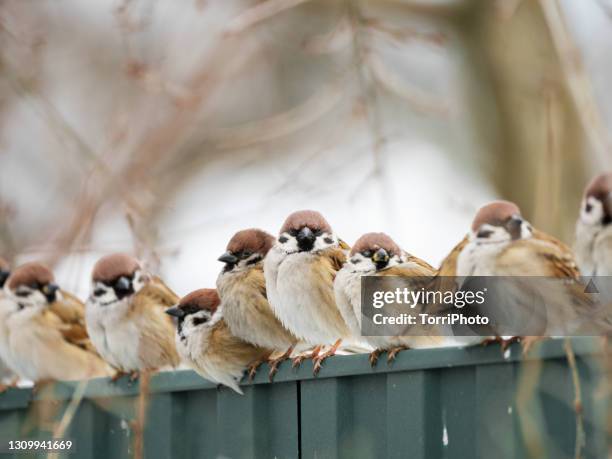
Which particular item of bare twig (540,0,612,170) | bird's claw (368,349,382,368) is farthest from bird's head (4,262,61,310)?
bare twig (540,0,612,170)

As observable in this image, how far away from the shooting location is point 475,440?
3299 mm

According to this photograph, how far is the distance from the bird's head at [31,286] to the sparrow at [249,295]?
50.4 inches

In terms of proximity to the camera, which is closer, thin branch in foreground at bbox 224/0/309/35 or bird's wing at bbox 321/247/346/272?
bird's wing at bbox 321/247/346/272

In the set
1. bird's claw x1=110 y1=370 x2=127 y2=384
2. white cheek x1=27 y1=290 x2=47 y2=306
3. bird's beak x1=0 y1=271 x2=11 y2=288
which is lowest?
bird's claw x1=110 y1=370 x2=127 y2=384

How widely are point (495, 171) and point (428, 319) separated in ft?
18.8

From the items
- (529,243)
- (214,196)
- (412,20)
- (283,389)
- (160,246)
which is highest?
(412,20)

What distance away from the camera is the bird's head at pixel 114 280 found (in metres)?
5.10

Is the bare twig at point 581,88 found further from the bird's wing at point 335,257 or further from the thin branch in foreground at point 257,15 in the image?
the thin branch in foreground at point 257,15

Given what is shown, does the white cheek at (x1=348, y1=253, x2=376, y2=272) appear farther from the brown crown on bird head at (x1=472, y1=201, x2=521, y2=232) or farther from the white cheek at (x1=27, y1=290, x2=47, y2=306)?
the white cheek at (x1=27, y1=290, x2=47, y2=306)

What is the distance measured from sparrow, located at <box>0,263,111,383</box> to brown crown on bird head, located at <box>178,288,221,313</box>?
3.54 feet

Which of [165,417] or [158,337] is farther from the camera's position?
[158,337]

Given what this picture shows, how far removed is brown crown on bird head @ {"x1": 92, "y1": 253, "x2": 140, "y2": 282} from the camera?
510cm

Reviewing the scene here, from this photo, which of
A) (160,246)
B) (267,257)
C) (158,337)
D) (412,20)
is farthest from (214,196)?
(267,257)

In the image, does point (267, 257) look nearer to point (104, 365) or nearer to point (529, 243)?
point (529, 243)
